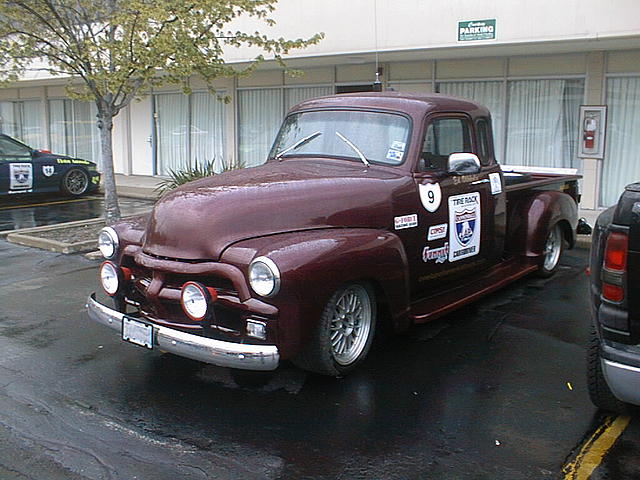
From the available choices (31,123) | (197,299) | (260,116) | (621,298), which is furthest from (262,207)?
(31,123)

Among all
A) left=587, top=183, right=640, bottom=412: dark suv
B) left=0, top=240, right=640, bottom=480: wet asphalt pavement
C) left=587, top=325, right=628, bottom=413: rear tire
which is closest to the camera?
left=587, top=183, right=640, bottom=412: dark suv

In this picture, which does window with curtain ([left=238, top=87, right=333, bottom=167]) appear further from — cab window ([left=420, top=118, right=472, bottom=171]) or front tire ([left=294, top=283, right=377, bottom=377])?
front tire ([left=294, top=283, right=377, bottom=377])

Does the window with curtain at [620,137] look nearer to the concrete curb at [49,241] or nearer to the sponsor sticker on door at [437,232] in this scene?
the sponsor sticker on door at [437,232]

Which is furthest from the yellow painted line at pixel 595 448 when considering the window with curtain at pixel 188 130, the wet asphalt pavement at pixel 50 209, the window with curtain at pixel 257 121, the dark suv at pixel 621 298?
the window with curtain at pixel 188 130

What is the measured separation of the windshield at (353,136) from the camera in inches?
237

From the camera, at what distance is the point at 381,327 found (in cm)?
604

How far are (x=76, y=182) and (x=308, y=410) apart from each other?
1274 cm

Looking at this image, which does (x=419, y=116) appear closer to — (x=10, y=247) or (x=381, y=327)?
(x=381, y=327)

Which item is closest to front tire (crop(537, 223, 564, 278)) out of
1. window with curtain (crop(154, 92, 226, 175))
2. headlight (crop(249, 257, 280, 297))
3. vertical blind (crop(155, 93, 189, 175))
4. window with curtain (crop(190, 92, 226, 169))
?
headlight (crop(249, 257, 280, 297))

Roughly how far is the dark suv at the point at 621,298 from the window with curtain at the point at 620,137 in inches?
365

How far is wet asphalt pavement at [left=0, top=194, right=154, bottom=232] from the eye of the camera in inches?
505

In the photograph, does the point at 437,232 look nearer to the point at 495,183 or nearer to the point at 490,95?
the point at 495,183

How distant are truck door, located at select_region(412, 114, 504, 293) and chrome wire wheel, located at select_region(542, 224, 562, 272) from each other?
1.34 m

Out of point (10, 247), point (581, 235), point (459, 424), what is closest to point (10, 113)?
point (10, 247)
